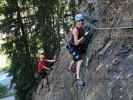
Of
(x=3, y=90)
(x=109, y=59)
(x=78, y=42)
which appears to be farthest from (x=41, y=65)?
(x=3, y=90)

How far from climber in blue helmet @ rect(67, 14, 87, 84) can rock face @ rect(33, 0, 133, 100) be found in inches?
9.0

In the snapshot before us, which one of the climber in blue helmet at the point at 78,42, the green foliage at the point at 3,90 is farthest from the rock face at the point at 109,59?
the green foliage at the point at 3,90

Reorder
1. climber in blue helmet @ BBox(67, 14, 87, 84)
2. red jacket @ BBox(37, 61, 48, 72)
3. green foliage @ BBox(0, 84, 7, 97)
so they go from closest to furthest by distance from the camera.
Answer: climber in blue helmet @ BBox(67, 14, 87, 84)
red jacket @ BBox(37, 61, 48, 72)
green foliage @ BBox(0, 84, 7, 97)

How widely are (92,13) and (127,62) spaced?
354cm

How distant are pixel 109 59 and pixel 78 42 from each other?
2.91ft

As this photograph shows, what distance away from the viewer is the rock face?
8461mm

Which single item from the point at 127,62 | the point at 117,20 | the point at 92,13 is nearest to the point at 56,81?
the point at 92,13

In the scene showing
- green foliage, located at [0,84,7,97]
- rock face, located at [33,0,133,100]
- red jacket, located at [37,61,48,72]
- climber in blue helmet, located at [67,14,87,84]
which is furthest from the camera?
green foliage, located at [0,84,7,97]

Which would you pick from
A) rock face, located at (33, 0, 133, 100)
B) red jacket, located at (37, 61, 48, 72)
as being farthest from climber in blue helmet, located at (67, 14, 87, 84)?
red jacket, located at (37, 61, 48, 72)

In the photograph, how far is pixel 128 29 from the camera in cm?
930

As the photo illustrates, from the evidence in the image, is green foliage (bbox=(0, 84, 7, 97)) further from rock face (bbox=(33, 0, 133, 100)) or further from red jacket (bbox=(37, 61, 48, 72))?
rock face (bbox=(33, 0, 133, 100))

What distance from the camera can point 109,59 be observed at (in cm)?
924

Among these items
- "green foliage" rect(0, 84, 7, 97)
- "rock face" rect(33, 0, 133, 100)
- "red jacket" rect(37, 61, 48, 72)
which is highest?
"rock face" rect(33, 0, 133, 100)

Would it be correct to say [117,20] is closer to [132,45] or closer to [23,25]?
[132,45]
